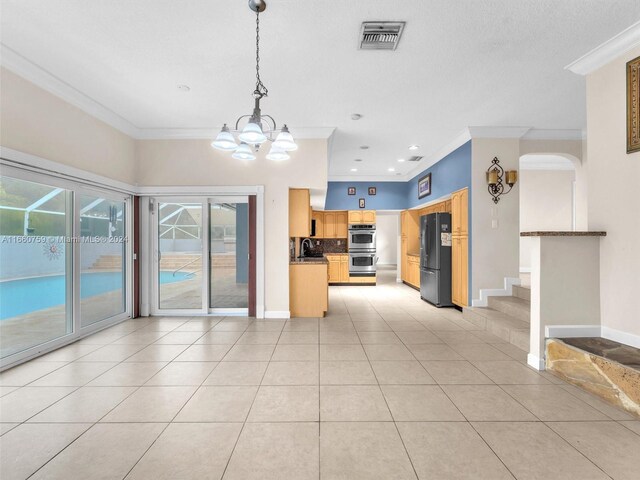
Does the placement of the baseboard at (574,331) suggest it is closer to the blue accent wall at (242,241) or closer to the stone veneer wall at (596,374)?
the stone veneer wall at (596,374)

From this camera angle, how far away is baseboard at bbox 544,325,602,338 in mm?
2842

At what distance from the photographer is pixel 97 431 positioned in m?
1.92

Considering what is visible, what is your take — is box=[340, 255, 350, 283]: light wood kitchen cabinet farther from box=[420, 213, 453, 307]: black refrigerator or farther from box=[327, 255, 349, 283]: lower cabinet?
box=[420, 213, 453, 307]: black refrigerator

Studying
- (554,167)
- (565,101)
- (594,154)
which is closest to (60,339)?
(594,154)

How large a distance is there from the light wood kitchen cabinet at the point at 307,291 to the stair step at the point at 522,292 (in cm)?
296

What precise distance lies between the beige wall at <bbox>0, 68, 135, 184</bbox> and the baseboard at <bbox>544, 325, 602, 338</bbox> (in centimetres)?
552

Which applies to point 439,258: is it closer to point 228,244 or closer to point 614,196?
point 614,196

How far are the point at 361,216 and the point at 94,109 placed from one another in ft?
20.2

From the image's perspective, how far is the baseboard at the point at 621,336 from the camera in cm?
255

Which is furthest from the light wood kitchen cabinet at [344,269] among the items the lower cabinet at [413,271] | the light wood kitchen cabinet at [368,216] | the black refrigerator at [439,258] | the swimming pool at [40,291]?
the swimming pool at [40,291]

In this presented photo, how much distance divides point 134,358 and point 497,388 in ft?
11.6

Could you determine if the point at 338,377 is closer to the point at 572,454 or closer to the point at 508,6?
the point at 572,454

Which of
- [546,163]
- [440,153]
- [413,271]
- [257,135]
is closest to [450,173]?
[440,153]

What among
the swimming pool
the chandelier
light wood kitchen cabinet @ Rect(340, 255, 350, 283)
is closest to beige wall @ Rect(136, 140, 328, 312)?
the swimming pool
